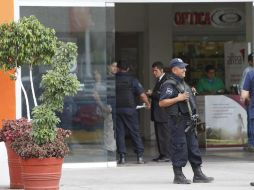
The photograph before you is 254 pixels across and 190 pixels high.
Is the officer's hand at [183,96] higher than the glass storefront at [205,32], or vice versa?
the glass storefront at [205,32]

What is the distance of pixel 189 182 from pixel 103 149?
283cm

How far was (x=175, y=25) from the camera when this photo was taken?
64.0 ft

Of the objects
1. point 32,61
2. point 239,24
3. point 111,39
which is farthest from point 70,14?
point 239,24

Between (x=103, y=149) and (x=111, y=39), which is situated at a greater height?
(x=111, y=39)

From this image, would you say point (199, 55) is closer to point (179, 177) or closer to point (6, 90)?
point (6, 90)

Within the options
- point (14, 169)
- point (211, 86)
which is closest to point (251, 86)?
point (14, 169)

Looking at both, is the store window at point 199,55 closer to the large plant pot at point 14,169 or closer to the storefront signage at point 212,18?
the storefront signage at point 212,18

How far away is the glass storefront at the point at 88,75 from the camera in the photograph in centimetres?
1312

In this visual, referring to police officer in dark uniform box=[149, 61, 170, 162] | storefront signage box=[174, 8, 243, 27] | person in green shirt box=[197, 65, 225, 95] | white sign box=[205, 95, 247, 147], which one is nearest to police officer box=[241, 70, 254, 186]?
police officer in dark uniform box=[149, 61, 170, 162]

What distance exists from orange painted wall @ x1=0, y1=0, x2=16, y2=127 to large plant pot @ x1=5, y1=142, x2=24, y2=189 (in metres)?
1.69

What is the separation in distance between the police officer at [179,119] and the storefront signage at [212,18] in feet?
28.7

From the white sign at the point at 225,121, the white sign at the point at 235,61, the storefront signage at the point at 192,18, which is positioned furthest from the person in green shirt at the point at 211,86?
the storefront signage at the point at 192,18

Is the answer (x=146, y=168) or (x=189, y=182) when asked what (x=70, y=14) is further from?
(x=189, y=182)

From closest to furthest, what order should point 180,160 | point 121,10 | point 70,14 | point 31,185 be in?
point 31,185 → point 180,160 → point 70,14 → point 121,10
